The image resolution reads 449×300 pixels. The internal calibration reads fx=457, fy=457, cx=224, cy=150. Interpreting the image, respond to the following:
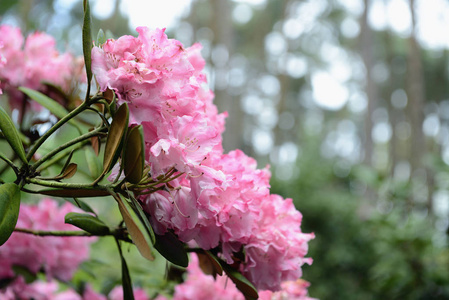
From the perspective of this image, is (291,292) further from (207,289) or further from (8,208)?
(8,208)

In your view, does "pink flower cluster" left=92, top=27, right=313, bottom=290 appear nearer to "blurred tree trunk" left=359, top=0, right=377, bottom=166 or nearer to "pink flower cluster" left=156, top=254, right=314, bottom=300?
"pink flower cluster" left=156, top=254, right=314, bottom=300

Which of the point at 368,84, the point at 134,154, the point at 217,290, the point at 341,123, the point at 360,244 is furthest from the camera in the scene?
the point at 341,123

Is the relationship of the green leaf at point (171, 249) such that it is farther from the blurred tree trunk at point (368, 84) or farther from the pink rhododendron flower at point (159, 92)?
the blurred tree trunk at point (368, 84)

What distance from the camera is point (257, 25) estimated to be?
58.0ft

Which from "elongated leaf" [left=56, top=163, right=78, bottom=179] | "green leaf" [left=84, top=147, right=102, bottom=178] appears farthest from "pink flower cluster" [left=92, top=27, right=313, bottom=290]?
"green leaf" [left=84, top=147, right=102, bottom=178]

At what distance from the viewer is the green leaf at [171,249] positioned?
24.0 inches

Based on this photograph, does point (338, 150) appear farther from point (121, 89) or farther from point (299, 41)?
point (121, 89)

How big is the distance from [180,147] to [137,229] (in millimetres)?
113

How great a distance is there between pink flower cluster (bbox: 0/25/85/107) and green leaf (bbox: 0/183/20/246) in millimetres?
583

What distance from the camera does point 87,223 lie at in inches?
25.9

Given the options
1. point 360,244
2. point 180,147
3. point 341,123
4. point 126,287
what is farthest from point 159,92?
point 341,123

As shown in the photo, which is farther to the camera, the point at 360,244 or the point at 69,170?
the point at 360,244

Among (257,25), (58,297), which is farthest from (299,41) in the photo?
(58,297)

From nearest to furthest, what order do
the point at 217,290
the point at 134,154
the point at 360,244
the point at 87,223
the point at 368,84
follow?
1. the point at 134,154
2. the point at 87,223
3. the point at 217,290
4. the point at 360,244
5. the point at 368,84
